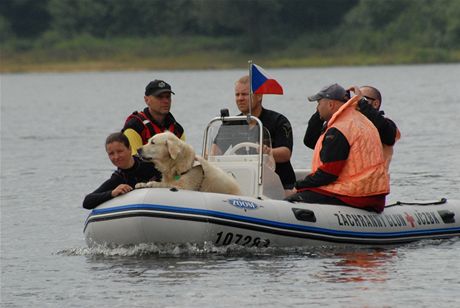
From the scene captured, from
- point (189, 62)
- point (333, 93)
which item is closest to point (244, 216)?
point (333, 93)

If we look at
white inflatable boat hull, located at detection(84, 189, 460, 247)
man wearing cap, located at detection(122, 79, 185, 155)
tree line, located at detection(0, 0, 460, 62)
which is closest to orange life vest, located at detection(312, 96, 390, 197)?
white inflatable boat hull, located at detection(84, 189, 460, 247)

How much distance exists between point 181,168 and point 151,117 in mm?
836

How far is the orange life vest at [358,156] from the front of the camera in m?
12.1

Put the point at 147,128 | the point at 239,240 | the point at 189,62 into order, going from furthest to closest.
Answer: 1. the point at 189,62
2. the point at 147,128
3. the point at 239,240

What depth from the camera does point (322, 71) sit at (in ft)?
235

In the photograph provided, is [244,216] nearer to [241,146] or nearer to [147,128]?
[241,146]

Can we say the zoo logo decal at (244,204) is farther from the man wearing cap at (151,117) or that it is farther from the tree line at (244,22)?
the tree line at (244,22)

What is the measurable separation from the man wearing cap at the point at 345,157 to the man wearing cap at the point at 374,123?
25 centimetres

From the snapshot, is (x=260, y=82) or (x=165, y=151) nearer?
(x=165, y=151)

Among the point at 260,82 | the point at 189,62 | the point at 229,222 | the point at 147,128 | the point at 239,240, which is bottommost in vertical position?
the point at 239,240

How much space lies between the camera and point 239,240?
12.0m

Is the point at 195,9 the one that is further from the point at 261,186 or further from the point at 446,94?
the point at 261,186

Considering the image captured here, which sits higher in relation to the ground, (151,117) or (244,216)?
(151,117)

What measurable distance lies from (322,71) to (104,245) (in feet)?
197
